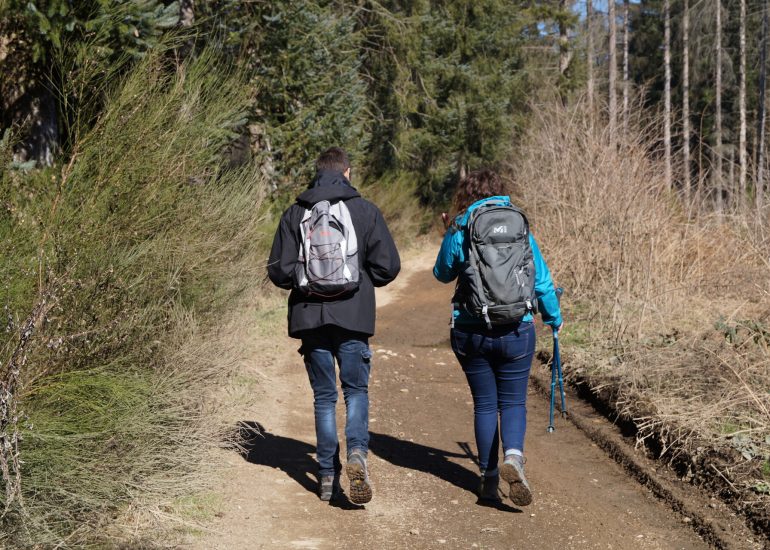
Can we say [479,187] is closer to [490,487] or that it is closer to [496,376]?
[496,376]

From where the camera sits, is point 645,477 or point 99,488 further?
point 645,477

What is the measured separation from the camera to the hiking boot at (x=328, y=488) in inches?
209

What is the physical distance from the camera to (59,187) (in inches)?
196

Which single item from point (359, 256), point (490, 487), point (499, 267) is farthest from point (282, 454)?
point (499, 267)

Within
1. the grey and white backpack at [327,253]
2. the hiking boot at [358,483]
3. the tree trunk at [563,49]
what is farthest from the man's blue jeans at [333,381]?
the tree trunk at [563,49]

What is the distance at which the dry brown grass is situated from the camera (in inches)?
249

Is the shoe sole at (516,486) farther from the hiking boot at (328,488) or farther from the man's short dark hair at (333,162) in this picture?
the man's short dark hair at (333,162)

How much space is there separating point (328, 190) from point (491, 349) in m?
1.24

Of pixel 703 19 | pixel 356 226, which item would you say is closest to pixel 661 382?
pixel 356 226

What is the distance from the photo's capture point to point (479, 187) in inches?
205

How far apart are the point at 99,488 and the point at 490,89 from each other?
27411 millimetres

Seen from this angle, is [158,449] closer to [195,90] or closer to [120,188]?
[120,188]

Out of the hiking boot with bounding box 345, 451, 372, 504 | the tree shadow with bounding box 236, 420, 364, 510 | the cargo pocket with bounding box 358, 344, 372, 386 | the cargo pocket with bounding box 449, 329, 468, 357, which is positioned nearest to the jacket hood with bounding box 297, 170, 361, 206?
the cargo pocket with bounding box 358, 344, 372, 386

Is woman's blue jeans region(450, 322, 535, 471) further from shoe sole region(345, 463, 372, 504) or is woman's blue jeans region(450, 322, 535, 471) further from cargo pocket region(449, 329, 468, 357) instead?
shoe sole region(345, 463, 372, 504)
